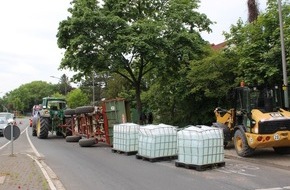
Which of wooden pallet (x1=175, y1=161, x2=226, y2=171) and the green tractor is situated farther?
the green tractor

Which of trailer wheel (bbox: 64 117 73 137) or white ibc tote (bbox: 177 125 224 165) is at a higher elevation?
trailer wheel (bbox: 64 117 73 137)

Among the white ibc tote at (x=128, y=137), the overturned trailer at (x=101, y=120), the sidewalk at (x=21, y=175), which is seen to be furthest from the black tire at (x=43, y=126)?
the sidewalk at (x=21, y=175)

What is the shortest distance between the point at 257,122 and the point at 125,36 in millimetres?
11994

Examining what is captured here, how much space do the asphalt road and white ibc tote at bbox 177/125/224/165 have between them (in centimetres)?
35

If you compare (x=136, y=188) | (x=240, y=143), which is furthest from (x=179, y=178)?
(x=240, y=143)

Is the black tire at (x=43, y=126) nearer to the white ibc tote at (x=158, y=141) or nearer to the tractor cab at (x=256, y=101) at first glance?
the white ibc tote at (x=158, y=141)

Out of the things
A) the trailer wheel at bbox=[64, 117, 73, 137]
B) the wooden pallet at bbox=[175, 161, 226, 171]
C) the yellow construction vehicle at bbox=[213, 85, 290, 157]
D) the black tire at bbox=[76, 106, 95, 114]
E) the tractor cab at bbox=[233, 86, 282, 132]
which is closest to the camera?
the wooden pallet at bbox=[175, 161, 226, 171]

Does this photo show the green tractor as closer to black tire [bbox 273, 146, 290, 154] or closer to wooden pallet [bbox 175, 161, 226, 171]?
black tire [bbox 273, 146, 290, 154]

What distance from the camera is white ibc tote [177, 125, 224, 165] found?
499 inches

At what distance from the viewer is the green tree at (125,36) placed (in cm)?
2470

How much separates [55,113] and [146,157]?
14275mm

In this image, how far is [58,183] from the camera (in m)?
10.7

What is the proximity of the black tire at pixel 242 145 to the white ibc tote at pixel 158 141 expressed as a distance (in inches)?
89.4

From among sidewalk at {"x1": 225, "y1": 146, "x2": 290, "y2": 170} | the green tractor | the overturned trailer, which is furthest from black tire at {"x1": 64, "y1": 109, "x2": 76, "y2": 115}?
sidewalk at {"x1": 225, "y1": 146, "x2": 290, "y2": 170}
